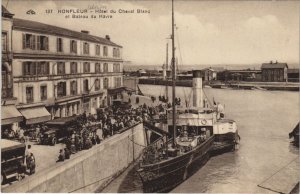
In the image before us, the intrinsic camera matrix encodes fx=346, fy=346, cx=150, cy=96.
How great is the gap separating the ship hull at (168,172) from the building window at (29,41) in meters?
3.63

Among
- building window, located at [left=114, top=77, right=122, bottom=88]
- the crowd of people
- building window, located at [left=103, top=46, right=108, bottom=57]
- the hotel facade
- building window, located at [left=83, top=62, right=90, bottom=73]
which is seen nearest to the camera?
the hotel facade

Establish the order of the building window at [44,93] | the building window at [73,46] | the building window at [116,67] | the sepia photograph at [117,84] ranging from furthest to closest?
the building window at [116,67] < the building window at [73,46] < the building window at [44,93] < the sepia photograph at [117,84]

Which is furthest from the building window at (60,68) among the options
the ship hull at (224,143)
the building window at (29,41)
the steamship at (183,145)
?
the ship hull at (224,143)

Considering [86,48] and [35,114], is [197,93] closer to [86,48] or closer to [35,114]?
[86,48]

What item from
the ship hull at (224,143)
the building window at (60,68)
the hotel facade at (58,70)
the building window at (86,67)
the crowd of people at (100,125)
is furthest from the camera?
the ship hull at (224,143)

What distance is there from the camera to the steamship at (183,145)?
7.61 m

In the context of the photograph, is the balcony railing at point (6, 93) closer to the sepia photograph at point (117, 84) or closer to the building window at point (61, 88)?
the sepia photograph at point (117, 84)

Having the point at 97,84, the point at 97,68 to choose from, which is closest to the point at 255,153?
the point at 97,84

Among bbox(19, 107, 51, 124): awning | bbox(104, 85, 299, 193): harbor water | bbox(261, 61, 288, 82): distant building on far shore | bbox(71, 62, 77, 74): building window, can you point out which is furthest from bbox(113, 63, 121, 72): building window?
bbox(261, 61, 288, 82): distant building on far shore

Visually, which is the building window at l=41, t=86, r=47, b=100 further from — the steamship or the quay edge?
the steamship

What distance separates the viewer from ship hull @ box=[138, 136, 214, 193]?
750cm

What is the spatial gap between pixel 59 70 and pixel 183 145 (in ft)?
11.8

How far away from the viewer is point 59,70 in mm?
8164

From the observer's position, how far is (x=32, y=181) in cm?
609
